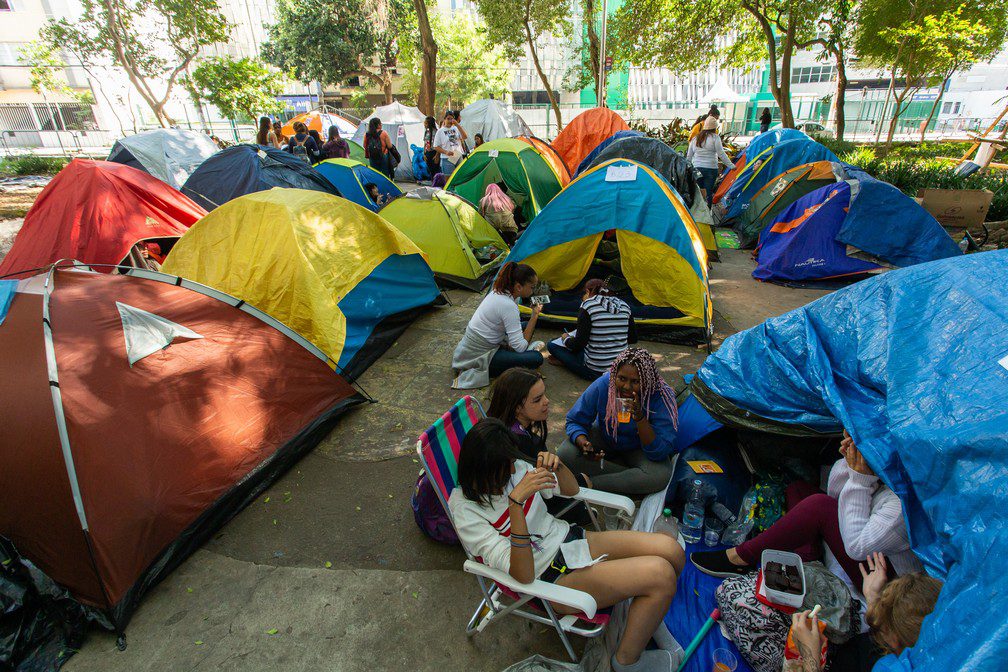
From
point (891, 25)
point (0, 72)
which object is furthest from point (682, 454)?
point (0, 72)

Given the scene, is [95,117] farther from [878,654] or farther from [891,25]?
[878,654]

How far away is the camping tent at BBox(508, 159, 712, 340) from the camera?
528cm

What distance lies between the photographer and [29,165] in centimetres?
1708

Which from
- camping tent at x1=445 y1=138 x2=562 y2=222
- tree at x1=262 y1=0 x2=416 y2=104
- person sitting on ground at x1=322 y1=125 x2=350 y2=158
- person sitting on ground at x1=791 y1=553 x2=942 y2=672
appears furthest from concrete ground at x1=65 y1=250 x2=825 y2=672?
tree at x1=262 y1=0 x2=416 y2=104

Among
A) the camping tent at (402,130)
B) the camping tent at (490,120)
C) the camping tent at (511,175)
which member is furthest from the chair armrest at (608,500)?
the camping tent at (490,120)

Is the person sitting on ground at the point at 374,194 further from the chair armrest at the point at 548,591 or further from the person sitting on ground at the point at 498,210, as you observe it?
the chair armrest at the point at 548,591

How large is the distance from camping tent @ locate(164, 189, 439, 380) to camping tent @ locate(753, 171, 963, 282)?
541 centimetres

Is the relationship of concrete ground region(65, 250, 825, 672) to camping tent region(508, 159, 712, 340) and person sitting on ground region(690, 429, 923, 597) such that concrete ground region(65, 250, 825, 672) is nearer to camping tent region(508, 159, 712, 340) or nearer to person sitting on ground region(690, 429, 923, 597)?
person sitting on ground region(690, 429, 923, 597)

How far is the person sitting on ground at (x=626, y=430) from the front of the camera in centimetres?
300

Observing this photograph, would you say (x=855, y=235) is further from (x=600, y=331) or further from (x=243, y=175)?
(x=243, y=175)

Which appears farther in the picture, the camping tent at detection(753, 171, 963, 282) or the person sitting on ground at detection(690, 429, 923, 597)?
the camping tent at detection(753, 171, 963, 282)

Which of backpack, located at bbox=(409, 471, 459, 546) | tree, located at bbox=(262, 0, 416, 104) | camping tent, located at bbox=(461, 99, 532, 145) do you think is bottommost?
backpack, located at bbox=(409, 471, 459, 546)

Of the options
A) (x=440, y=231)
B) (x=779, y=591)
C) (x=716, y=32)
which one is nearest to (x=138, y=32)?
(x=440, y=231)

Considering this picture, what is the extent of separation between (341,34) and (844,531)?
31.9 meters
